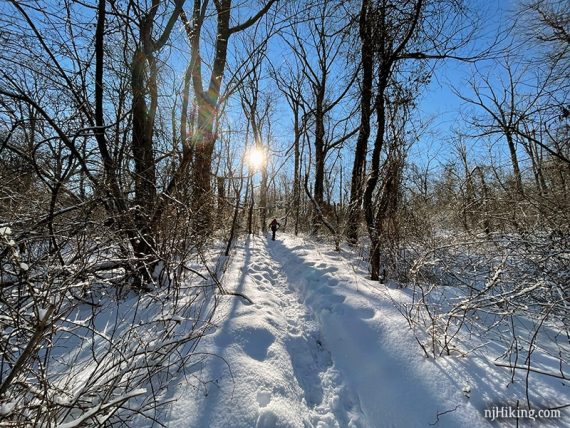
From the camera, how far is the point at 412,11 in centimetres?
482

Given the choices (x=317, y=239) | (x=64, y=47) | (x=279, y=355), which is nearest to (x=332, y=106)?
(x=317, y=239)

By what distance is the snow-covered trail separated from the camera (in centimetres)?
183

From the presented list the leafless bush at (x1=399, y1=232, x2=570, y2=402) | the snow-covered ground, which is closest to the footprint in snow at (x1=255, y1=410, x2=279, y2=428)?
the snow-covered ground

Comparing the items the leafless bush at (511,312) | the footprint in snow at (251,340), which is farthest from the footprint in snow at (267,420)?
the leafless bush at (511,312)

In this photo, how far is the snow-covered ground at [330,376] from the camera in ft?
5.95

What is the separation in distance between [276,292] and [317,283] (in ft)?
2.55

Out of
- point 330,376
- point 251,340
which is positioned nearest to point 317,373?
point 330,376

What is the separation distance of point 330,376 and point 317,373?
0.13m

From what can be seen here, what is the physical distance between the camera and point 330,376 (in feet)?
8.48

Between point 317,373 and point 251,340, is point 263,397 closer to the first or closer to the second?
point 251,340

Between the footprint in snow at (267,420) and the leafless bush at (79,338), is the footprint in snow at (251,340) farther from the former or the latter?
the footprint in snow at (267,420)

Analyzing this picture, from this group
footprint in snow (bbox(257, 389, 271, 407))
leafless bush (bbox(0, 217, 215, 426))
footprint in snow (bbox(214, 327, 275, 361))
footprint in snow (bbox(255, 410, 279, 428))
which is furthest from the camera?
footprint in snow (bbox(214, 327, 275, 361))

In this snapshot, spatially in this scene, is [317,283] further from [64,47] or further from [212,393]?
[64,47]

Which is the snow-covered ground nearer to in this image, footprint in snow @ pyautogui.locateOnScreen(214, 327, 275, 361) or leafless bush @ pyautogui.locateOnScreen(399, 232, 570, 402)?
footprint in snow @ pyautogui.locateOnScreen(214, 327, 275, 361)
